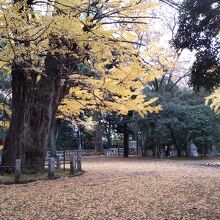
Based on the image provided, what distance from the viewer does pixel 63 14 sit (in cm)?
926

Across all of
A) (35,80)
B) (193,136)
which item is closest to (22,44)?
(35,80)

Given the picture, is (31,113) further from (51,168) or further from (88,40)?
(88,40)

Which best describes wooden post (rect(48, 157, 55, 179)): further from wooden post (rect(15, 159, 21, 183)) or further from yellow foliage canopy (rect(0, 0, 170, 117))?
yellow foliage canopy (rect(0, 0, 170, 117))

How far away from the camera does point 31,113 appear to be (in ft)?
42.4

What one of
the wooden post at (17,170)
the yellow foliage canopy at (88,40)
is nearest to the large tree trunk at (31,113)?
the yellow foliage canopy at (88,40)

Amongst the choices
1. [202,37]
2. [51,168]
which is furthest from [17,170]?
[202,37]

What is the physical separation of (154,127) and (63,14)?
1812cm

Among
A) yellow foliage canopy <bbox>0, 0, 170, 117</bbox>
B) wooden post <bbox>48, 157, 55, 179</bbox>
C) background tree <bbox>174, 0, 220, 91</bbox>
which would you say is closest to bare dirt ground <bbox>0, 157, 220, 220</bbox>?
wooden post <bbox>48, 157, 55, 179</bbox>

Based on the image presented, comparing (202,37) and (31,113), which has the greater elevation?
(202,37)

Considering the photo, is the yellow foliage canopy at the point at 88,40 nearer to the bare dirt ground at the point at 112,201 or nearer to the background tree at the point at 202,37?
the background tree at the point at 202,37

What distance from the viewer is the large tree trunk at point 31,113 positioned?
12562mm

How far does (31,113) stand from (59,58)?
7.35ft

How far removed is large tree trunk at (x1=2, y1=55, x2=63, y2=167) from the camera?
12562 millimetres

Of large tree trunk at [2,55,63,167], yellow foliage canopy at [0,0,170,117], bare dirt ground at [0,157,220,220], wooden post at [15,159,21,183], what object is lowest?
bare dirt ground at [0,157,220,220]
